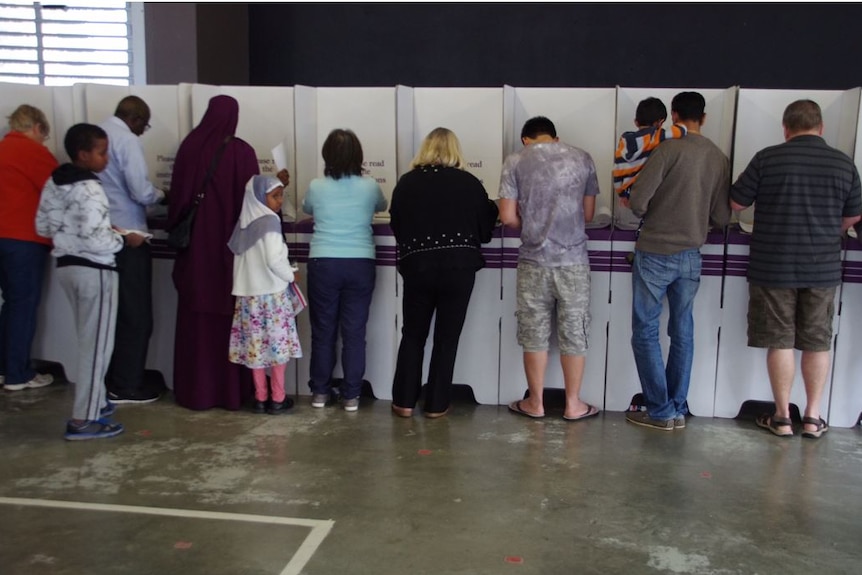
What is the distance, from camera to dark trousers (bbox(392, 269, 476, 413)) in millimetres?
3652

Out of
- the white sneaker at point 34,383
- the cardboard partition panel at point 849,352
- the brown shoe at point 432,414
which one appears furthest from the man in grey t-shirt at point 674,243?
the white sneaker at point 34,383

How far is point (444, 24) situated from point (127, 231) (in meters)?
3.62

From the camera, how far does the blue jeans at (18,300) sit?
417 centimetres

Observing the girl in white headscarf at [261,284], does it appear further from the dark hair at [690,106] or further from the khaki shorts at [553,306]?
the dark hair at [690,106]

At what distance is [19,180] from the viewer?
13.5 ft

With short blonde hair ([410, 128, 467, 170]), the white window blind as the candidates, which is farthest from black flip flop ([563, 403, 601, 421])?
the white window blind

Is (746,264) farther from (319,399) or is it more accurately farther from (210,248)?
(210,248)

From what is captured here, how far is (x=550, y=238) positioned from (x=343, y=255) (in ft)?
3.35

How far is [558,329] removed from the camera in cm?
381

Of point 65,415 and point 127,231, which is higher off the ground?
point 127,231

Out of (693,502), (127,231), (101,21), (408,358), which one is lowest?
(693,502)

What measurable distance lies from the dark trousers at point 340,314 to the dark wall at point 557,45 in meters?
3.09

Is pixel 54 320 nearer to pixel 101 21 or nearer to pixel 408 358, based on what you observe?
pixel 408 358

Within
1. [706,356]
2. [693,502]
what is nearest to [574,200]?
[706,356]
